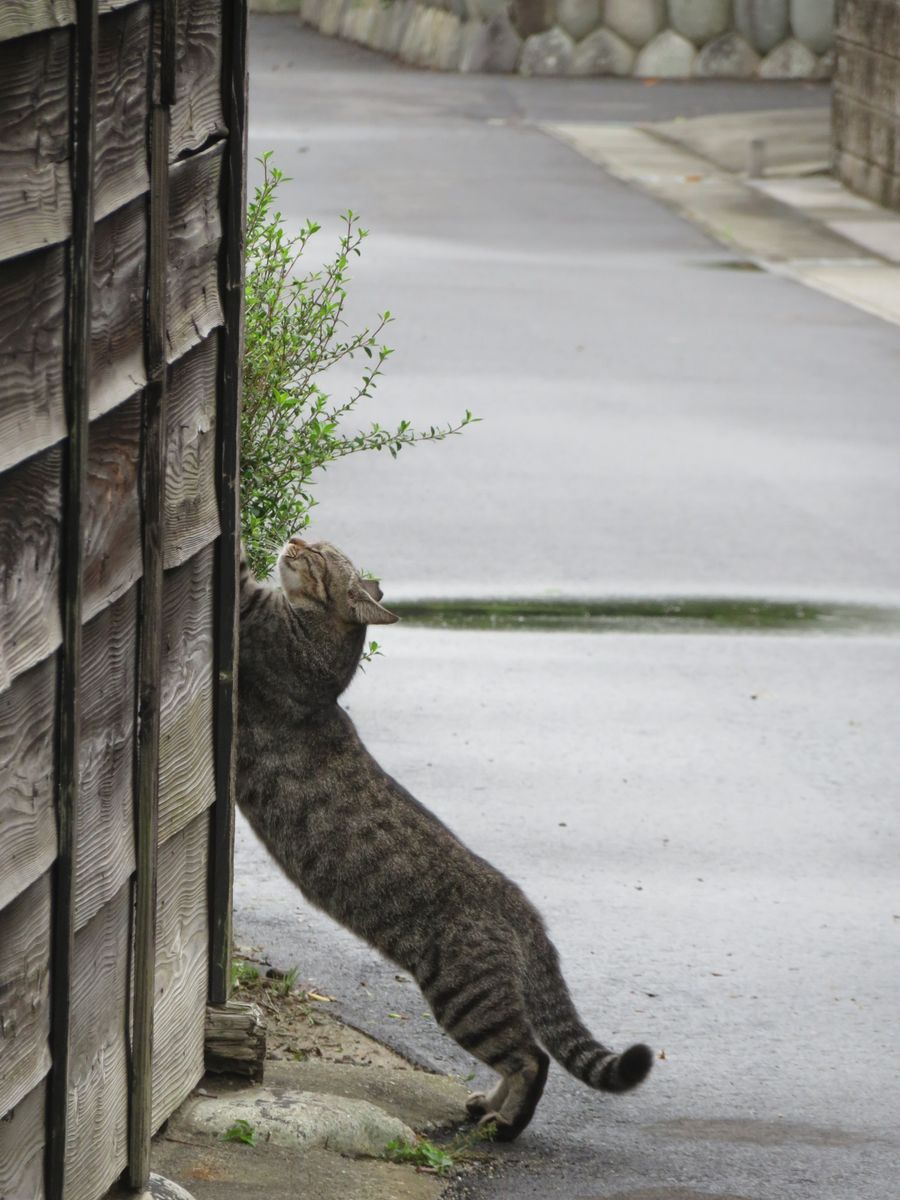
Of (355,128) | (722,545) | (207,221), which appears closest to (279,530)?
(207,221)

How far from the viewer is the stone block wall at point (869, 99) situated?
58.6 ft

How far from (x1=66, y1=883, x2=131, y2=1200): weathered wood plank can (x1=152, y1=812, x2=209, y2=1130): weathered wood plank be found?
1.09 ft

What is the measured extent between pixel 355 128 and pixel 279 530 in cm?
1957

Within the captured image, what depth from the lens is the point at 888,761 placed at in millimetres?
7266

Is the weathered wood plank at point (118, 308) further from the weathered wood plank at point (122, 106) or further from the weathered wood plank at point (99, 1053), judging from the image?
the weathered wood plank at point (99, 1053)

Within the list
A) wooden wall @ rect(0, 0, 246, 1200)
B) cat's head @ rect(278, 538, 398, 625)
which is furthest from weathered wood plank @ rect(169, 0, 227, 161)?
cat's head @ rect(278, 538, 398, 625)

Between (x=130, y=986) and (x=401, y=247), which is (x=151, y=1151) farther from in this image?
(x=401, y=247)

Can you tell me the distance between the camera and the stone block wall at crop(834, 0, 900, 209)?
58.6ft

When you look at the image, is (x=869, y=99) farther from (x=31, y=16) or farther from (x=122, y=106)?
(x=31, y=16)

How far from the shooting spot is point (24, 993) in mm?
3029

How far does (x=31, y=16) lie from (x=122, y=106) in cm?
54

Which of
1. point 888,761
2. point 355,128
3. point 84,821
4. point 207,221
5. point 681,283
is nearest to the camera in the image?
point 84,821

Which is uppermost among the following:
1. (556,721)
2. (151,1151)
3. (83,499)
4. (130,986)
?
(83,499)

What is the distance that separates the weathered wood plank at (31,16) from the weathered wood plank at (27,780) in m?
0.91
